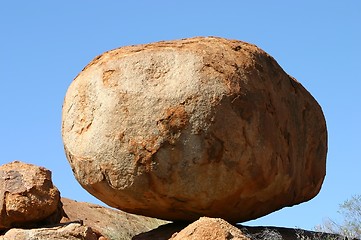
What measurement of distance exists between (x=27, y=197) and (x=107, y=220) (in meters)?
5.57

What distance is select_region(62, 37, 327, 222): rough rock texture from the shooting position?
406 inches

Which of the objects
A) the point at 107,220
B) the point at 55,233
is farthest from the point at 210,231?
the point at 107,220

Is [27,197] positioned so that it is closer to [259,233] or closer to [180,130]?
[180,130]

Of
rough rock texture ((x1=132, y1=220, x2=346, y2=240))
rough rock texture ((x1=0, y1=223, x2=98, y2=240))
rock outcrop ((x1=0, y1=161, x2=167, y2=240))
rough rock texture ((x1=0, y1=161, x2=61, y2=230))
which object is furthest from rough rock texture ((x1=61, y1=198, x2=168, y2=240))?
rough rock texture ((x1=0, y1=223, x2=98, y2=240))

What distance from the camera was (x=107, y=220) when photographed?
52.4ft

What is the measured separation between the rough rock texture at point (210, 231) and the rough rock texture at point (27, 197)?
231cm

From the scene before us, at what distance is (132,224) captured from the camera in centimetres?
1619

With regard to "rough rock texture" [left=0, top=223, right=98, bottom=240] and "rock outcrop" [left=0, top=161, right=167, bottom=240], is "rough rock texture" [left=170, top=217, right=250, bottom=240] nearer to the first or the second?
"rough rock texture" [left=0, top=223, right=98, bottom=240]

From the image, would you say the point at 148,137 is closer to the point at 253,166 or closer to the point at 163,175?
the point at 163,175

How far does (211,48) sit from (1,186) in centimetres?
324

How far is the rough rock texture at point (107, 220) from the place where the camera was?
15.3 m

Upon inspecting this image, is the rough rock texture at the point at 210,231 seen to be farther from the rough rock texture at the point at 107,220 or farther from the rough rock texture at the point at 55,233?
the rough rock texture at the point at 107,220

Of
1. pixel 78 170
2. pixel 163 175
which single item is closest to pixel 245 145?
pixel 163 175

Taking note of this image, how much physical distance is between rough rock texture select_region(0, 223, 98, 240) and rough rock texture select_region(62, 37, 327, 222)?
753mm
